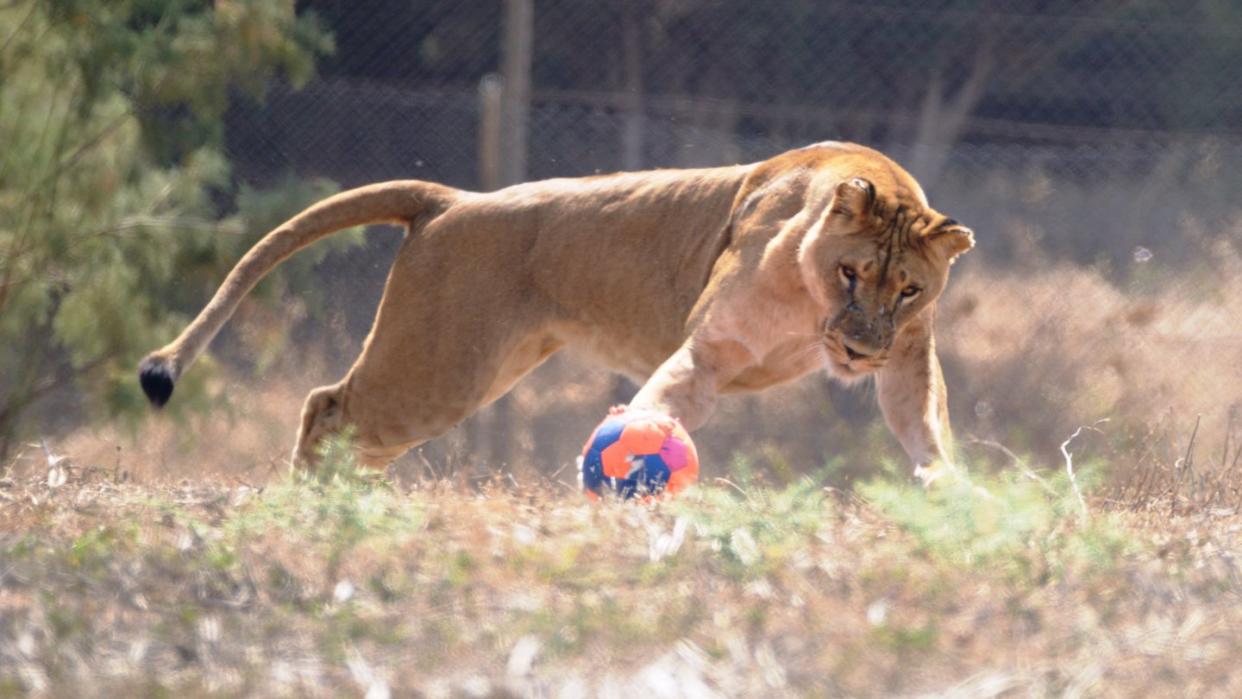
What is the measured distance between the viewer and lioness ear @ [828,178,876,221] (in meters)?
4.06

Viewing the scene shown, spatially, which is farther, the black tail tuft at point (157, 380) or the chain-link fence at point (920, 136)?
the chain-link fence at point (920, 136)

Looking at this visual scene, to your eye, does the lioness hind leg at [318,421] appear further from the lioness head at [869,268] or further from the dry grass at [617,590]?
the lioness head at [869,268]

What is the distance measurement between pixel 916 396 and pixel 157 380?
1.98 meters

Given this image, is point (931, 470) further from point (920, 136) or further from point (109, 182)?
point (920, 136)

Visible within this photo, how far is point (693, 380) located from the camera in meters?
Answer: 4.21

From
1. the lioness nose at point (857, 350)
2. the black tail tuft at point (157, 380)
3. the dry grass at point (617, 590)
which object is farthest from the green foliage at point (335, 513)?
the lioness nose at point (857, 350)

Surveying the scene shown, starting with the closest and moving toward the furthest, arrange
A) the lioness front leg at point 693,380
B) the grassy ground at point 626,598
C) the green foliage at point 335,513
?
1. the grassy ground at point 626,598
2. the green foliage at point 335,513
3. the lioness front leg at point 693,380

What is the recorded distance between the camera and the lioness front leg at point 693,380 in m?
4.11

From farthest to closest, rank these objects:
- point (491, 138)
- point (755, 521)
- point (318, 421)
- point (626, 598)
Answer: point (491, 138), point (318, 421), point (755, 521), point (626, 598)

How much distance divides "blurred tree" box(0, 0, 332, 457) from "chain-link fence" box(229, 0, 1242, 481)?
565mm

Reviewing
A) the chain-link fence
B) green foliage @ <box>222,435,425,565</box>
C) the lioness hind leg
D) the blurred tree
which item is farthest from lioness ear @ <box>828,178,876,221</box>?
the chain-link fence

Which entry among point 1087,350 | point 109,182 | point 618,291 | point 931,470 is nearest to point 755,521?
point 931,470

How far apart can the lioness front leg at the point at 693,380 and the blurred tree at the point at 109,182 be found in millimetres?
2805

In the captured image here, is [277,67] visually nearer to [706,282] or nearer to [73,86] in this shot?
[73,86]
